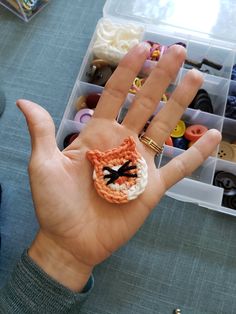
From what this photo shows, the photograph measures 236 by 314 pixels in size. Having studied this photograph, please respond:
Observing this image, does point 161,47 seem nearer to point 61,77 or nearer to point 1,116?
point 61,77

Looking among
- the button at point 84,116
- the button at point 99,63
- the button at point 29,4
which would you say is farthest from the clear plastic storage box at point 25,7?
the button at point 84,116

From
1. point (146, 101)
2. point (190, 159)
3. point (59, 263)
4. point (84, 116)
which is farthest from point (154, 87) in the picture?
point (59, 263)

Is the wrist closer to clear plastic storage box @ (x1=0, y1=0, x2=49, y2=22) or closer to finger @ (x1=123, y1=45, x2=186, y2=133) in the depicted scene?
finger @ (x1=123, y1=45, x2=186, y2=133)

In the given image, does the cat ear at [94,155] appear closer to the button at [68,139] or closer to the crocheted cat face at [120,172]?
the crocheted cat face at [120,172]

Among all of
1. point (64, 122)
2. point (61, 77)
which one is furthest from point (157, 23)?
point (64, 122)

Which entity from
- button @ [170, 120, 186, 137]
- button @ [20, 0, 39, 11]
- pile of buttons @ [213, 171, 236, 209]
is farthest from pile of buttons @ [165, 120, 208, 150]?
button @ [20, 0, 39, 11]

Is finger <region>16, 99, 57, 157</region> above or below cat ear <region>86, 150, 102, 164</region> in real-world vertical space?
above
